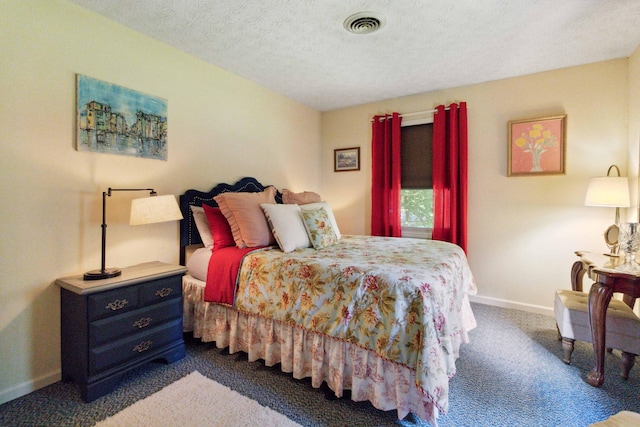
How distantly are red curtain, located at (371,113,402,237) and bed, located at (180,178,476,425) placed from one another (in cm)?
110

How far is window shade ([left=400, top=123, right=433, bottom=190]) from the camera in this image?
3.79 m

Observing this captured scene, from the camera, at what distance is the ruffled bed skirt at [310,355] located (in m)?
1.55

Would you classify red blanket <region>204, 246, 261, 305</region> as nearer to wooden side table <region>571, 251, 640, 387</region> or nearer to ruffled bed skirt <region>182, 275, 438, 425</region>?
ruffled bed skirt <region>182, 275, 438, 425</region>

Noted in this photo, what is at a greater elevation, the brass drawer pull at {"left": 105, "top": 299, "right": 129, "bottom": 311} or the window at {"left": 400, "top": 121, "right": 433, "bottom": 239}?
the window at {"left": 400, "top": 121, "right": 433, "bottom": 239}

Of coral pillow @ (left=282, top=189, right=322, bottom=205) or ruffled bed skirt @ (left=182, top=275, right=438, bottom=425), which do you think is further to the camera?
coral pillow @ (left=282, top=189, right=322, bottom=205)

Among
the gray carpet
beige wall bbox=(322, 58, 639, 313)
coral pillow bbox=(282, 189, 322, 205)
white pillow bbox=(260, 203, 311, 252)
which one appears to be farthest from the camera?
coral pillow bbox=(282, 189, 322, 205)

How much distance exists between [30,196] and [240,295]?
146 cm

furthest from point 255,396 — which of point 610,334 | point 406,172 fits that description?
point 406,172

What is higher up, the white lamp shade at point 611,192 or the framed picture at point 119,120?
the framed picture at point 119,120

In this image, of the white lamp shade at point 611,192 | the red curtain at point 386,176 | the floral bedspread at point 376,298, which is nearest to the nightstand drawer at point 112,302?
the floral bedspread at point 376,298

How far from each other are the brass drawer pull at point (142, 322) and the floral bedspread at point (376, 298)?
0.60 m

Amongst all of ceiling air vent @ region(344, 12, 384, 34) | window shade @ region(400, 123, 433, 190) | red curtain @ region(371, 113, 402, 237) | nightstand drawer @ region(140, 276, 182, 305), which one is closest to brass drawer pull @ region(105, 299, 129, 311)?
nightstand drawer @ region(140, 276, 182, 305)

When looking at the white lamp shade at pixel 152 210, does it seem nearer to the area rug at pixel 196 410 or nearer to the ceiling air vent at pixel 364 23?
the area rug at pixel 196 410

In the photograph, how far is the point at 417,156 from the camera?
3869mm
